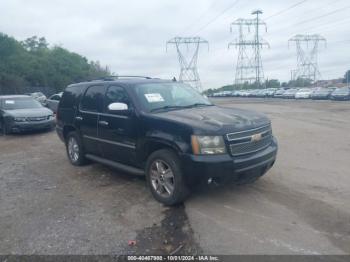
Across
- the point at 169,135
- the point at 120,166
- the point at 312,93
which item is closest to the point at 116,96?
the point at 120,166

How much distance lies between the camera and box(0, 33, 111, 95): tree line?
41125 mm

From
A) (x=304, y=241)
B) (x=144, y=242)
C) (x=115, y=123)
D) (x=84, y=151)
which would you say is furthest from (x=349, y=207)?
(x=84, y=151)

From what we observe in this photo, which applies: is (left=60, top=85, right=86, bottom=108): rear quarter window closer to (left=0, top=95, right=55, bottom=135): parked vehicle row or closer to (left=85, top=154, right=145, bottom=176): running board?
(left=85, top=154, right=145, bottom=176): running board

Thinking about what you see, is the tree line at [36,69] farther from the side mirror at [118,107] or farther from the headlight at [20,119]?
the side mirror at [118,107]

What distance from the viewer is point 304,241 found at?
3705mm

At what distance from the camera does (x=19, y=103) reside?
13.6m

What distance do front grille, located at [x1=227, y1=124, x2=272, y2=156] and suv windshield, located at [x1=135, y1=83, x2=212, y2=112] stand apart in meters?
1.31

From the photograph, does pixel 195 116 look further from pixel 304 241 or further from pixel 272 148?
pixel 304 241

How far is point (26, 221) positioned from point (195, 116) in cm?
277

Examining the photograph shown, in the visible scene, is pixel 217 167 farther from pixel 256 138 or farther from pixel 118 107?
pixel 118 107

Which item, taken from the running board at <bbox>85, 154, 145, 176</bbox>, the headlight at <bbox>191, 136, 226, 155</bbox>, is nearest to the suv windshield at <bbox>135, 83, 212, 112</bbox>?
the running board at <bbox>85, 154, 145, 176</bbox>

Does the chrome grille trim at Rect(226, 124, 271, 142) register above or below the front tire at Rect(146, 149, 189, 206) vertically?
above

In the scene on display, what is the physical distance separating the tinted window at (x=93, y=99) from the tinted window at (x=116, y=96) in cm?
21

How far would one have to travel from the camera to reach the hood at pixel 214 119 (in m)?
4.45
